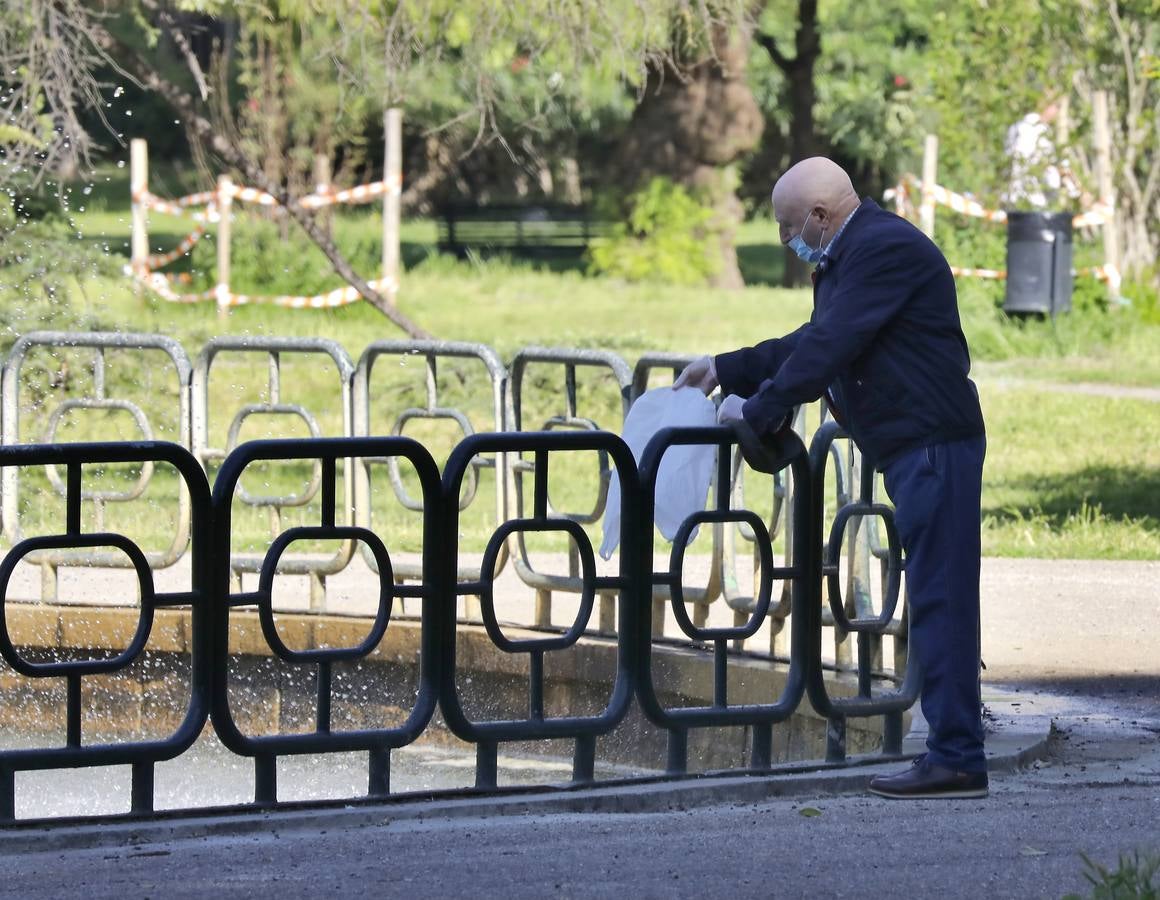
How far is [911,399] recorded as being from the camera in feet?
18.6

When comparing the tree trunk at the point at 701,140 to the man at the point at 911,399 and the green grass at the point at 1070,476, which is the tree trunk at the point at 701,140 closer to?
the green grass at the point at 1070,476

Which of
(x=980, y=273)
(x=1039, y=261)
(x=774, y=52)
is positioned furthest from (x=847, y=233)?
(x=774, y=52)

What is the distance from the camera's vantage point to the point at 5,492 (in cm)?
905

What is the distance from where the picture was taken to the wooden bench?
3728cm

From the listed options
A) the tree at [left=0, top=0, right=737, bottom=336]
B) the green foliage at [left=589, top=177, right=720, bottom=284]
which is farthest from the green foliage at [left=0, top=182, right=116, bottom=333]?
the green foliage at [left=589, top=177, right=720, bottom=284]

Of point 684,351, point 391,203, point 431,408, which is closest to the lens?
point 431,408

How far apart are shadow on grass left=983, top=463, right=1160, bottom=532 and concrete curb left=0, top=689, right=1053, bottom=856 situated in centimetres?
537

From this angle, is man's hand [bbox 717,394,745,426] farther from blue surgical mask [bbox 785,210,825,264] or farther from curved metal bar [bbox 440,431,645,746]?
blue surgical mask [bbox 785,210,825,264]

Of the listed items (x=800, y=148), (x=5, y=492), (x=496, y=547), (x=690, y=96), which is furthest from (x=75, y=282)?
(x=800, y=148)

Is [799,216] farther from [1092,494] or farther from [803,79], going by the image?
[803,79]

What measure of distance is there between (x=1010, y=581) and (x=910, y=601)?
437cm

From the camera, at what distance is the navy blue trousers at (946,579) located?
5.69 metres

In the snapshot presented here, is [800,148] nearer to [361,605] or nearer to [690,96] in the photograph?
[690,96]

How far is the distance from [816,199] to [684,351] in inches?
511
